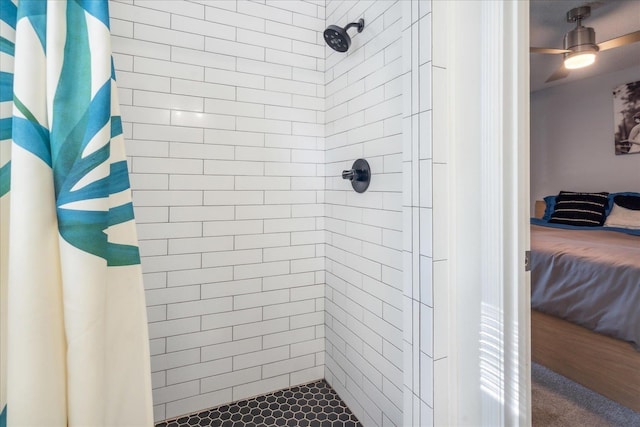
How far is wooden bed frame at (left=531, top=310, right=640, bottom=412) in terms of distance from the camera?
1.75 meters

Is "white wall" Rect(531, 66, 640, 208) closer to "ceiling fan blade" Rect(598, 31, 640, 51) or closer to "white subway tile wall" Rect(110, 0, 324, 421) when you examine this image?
"ceiling fan blade" Rect(598, 31, 640, 51)

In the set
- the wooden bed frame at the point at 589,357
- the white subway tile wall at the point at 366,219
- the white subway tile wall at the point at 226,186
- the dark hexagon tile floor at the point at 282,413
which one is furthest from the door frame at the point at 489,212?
the wooden bed frame at the point at 589,357

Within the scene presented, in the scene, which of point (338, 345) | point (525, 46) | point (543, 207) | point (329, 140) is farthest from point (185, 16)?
point (543, 207)

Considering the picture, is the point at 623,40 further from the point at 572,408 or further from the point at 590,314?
the point at 572,408

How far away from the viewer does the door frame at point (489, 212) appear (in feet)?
3.19

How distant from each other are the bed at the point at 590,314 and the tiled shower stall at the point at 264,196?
1381 mm

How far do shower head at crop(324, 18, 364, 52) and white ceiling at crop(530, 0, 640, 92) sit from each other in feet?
5.87

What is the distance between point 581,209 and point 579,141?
1.18 metres

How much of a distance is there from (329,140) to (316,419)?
1431mm

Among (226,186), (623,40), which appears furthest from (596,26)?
(226,186)

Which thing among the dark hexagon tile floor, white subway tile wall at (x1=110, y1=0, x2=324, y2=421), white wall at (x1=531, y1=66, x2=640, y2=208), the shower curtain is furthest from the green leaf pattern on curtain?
white wall at (x1=531, y1=66, x2=640, y2=208)

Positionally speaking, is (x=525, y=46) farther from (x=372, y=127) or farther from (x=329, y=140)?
(x=329, y=140)

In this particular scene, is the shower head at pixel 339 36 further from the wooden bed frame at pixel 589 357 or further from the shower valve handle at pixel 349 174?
the wooden bed frame at pixel 589 357

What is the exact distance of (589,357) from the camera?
194 centimetres
